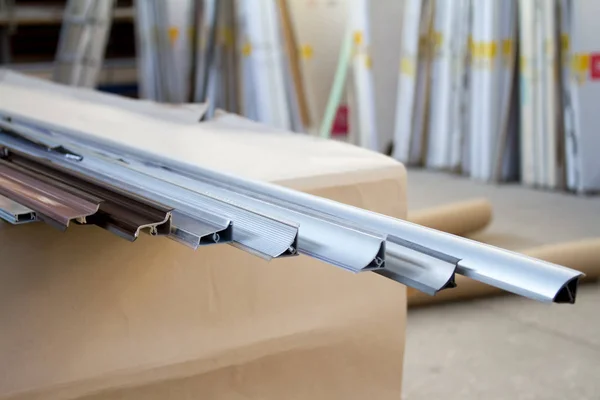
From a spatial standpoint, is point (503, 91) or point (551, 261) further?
point (503, 91)

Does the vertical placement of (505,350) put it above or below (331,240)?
below

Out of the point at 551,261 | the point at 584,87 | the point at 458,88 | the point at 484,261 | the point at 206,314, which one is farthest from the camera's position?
the point at 458,88

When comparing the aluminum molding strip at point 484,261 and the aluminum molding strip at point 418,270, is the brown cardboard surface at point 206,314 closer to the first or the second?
the aluminum molding strip at point 484,261

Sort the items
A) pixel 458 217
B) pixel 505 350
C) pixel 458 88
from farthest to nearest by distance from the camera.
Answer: pixel 458 88 < pixel 458 217 < pixel 505 350

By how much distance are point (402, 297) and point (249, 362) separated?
29 cm

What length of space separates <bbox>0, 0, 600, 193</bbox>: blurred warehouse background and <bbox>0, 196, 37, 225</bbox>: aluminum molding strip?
2.54 meters

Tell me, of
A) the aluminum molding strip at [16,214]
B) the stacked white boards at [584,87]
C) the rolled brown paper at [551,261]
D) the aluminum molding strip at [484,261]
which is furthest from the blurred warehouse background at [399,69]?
the aluminum molding strip at [484,261]

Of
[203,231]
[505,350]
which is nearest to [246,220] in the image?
[203,231]

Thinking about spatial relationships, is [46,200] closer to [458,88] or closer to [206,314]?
[206,314]

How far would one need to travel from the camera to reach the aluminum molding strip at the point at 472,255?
0.70 metres

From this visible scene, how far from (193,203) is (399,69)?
11.5 feet

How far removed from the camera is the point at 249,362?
48.6 inches

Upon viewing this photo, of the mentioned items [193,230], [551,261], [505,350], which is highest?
[193,230]

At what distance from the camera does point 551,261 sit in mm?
2156
